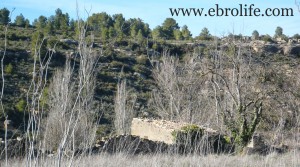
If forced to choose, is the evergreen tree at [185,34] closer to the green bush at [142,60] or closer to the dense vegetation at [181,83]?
the dense vegetation at [181,83]

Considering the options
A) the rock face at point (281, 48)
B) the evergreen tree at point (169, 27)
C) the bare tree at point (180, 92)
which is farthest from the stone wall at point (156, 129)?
the evergreen tree at point (169, 27)

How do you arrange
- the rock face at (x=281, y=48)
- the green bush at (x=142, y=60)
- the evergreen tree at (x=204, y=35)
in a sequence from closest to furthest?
1. the rock face at (x=281, y=48)
2. the green bush at (x=142, y=60)
3. the evergreen tree at (x=204, y=35)

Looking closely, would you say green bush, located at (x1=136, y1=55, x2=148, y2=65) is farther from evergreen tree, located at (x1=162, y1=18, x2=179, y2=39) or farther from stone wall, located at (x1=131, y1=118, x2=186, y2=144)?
stone wall, located at (x1=131, y1=118, x2=186, y2=144)

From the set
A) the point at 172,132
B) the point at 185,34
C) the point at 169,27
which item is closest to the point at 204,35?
the point at 185,34

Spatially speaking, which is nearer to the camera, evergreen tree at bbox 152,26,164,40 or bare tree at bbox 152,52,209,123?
bare tree at bbox 152,52,209,123

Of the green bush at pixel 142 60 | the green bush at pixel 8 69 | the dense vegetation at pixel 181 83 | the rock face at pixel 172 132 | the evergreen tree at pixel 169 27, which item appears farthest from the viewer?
the evergreen tree at pixel 169 27

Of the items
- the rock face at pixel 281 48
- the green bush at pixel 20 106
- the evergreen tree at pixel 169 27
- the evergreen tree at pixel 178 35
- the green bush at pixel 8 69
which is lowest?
the green bush at pixel 20 106

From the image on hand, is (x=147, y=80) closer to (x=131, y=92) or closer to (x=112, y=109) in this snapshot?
(x=131, y=92)

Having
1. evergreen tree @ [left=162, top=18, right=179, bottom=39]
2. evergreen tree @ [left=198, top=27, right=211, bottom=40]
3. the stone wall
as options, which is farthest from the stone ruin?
evergreen tree @ [left=162, top=18, right=179, bottom=39]

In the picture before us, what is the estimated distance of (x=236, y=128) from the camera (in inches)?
570

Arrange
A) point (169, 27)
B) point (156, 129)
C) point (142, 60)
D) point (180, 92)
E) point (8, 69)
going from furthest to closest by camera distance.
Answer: point (169, 27)
point (142, 60)
point (8, 69)
point (180, 92)
point (156, 129)

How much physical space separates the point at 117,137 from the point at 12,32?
3080 cm

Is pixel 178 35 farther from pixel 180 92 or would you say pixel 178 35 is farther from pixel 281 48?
pixel 180 92

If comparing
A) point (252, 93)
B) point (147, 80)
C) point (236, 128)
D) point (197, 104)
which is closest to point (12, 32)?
point (147, 80)
